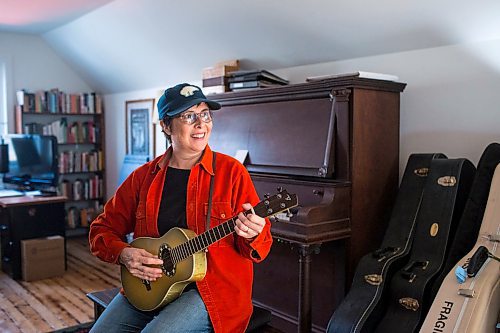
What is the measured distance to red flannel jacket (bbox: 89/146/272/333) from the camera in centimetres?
173

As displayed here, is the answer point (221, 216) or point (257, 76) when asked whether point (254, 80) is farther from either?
point (221, 216)

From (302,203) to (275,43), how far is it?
1223mm

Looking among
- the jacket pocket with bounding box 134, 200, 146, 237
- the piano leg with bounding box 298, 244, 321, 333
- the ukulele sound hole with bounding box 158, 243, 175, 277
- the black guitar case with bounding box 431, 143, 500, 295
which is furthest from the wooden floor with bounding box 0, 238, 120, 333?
the black guitar case with bounding box 431, 143, 500, 295

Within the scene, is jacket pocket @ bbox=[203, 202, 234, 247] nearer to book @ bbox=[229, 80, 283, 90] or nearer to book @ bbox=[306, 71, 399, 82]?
book @ bbox=[306, 71, 399, 82]

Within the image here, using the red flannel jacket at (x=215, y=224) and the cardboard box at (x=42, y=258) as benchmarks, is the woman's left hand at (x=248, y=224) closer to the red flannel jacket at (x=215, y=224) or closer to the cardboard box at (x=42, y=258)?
the red flannel jacket at (x=215, y=224)

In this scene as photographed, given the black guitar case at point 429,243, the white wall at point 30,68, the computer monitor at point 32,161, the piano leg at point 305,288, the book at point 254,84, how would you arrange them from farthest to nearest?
the white wall at point 30,68
the computer monitor at point 32,161
the book at point 254,84
the piano leg at point 305,288
the black guitar case at point 429,243

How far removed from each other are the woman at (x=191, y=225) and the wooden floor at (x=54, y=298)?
5.61 ft

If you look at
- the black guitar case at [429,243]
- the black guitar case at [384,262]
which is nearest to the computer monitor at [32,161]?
the black guitar case at [384,262]

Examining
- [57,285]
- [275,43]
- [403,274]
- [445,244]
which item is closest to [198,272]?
[403,274]

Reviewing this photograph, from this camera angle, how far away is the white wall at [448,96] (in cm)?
246

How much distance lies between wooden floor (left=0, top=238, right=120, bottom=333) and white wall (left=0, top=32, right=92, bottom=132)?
6.70 feet

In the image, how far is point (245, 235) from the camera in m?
1.61

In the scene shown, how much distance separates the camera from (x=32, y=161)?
4887 millimetres

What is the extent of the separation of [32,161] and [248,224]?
3.91m
